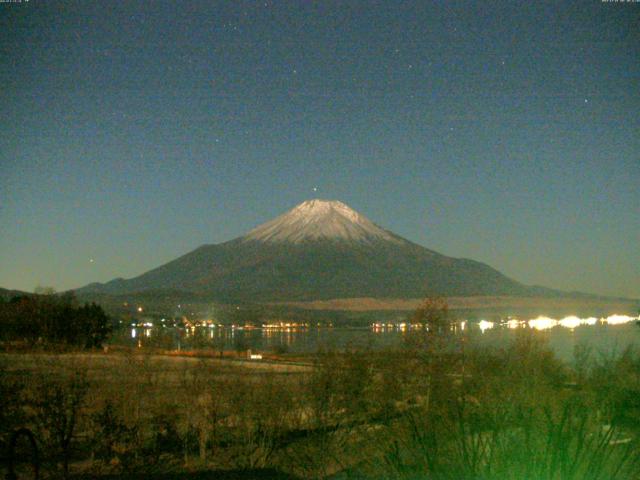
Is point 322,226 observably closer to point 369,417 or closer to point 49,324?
point 49,324

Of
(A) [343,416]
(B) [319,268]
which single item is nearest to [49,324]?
(A) [343,416]

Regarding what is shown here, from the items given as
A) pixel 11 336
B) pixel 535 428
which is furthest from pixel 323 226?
pixel 535 428

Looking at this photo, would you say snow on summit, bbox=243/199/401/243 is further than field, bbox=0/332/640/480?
Yes

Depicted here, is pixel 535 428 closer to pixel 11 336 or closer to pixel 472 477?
pixel 472 477

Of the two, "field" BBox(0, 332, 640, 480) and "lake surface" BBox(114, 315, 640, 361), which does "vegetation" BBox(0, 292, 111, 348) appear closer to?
"lake surface" BBox(114, 315, 640, 361)

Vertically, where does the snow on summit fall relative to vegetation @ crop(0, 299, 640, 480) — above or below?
above

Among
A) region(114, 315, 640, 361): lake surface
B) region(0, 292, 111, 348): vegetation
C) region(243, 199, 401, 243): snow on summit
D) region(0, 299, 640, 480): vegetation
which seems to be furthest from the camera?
region(243, 199, 401, 243): snow on summit

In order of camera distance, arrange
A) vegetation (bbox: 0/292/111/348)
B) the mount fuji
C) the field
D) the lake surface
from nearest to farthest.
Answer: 1. the field
2. the lake surface
3. vegetation (bbox: 0/292/111/348)
4. the mount fuji

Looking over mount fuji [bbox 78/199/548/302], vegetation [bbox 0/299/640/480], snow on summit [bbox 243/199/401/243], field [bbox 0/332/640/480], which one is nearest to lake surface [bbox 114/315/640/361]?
vegetation [bbox 0/299/640/480]
